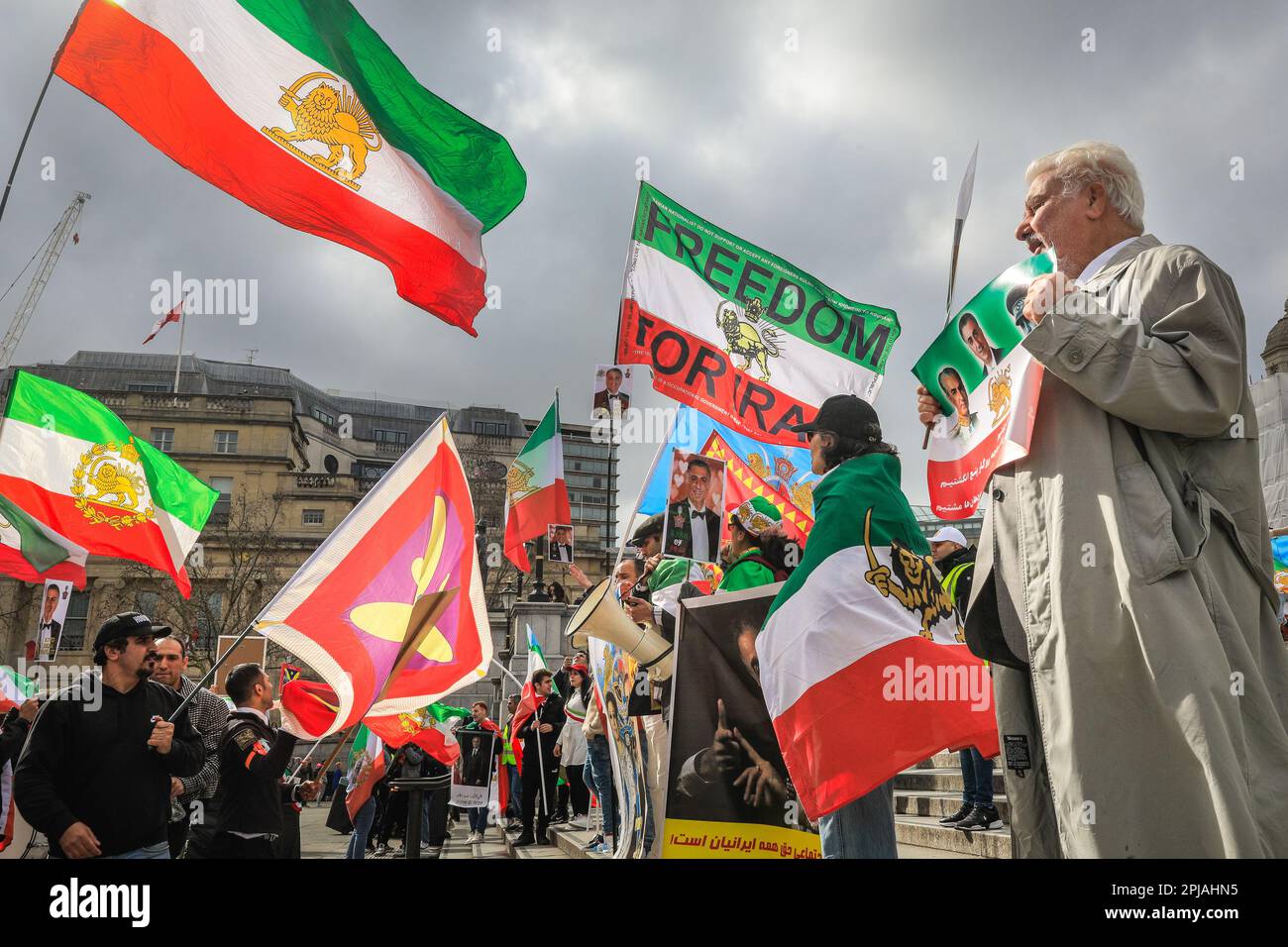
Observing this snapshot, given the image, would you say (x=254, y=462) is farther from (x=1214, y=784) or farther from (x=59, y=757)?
(x=1214, y=784)

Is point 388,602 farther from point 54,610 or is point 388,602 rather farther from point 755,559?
point 54,610

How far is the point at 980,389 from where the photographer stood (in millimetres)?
2738

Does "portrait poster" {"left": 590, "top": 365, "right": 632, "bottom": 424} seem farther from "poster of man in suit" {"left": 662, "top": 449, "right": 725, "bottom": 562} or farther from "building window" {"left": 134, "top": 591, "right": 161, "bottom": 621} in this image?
"building window" {"left": 134, "top": 591, "right": 161, "bottom": 621}

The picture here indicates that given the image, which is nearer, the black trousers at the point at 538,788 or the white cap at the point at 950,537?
the white cap at the point at 950,537

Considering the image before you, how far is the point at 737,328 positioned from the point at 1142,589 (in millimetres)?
6548

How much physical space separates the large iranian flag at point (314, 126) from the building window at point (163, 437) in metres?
65.1

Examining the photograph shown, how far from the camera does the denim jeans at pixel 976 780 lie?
664 cm

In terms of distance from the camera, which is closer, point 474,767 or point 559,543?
point 474,767

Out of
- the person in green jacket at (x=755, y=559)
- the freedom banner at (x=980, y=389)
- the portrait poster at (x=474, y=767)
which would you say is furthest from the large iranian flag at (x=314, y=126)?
the portrait poster at (x=474, y=767)

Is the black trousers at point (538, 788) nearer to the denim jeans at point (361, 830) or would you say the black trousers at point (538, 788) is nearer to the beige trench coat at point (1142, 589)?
the denim jeans at point (361, 830)

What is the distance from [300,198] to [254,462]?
209ft

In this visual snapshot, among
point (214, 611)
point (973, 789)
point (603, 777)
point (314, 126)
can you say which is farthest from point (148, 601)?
point (973, 789)

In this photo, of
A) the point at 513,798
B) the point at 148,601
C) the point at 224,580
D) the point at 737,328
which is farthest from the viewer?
the point at 224,580
